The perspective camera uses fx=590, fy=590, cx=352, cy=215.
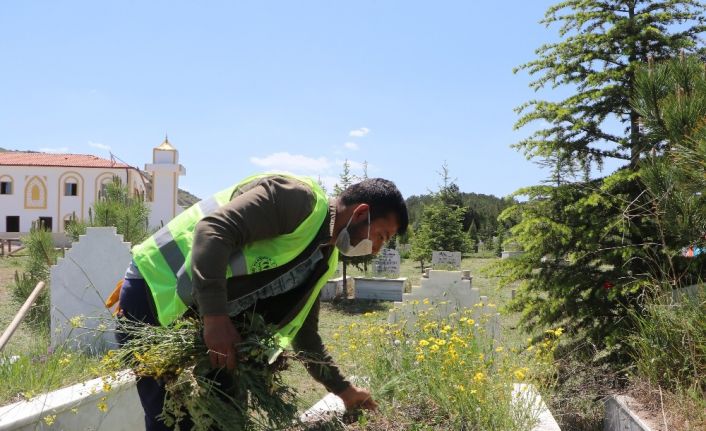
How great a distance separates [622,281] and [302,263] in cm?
348

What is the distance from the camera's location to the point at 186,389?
6.75 ft

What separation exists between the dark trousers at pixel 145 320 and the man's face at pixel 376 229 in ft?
2.72

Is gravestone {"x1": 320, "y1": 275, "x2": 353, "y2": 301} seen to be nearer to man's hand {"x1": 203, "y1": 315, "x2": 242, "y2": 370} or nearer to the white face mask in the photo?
the white face mask

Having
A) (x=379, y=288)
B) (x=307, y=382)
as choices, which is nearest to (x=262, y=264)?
(x=307, y=382)

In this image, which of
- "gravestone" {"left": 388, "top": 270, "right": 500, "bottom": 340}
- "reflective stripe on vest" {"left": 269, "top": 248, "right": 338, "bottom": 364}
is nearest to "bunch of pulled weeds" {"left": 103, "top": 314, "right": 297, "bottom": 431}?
"reflective stripe on vest" {"left": 269, "top": 248, "right": 338, "bottom": 364}

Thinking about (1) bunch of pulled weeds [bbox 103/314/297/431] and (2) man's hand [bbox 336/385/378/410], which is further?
(2) man's hand [bbox 336/385/378/410]

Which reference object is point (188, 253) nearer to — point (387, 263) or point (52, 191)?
point (387, 263)

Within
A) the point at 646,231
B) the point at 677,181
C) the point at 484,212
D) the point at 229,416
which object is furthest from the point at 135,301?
the point at 484,212

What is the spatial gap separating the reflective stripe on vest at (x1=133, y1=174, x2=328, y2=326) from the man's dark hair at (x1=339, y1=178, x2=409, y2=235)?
0.12m

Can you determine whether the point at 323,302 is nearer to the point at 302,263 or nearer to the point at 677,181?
the point at 677,181

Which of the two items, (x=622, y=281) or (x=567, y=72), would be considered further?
(x=567, y=72)

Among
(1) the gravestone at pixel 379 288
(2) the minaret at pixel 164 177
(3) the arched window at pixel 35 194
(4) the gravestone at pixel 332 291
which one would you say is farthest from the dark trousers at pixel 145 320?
(3) the arched window at pixel 35 194

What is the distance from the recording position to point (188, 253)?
2172 millimetres

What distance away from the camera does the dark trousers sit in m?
2.23
